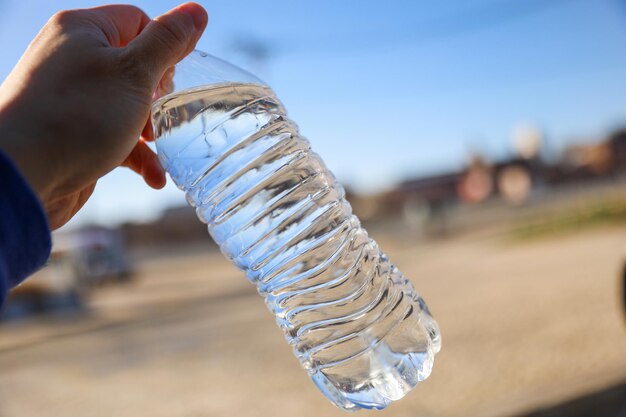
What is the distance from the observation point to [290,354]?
6.62 metres

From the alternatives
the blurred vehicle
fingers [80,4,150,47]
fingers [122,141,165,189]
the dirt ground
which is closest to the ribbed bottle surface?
fingers [122,141,165,189]

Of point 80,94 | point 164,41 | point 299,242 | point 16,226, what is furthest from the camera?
point 299,242

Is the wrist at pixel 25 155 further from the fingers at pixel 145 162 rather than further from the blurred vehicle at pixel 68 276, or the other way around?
the blurred vehicle at pixel 68 276

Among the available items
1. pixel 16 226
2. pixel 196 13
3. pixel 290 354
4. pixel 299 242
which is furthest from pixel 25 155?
pixel 290 354

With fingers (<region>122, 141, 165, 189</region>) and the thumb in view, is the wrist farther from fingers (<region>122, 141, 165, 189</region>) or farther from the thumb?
fingers (<region>122, 141, 165, 189</region>)

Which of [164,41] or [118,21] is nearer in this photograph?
[164,41]

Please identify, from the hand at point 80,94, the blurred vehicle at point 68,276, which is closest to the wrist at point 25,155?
the hand at point 80,94

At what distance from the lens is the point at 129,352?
8.06 m

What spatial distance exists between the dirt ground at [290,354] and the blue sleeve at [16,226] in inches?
141

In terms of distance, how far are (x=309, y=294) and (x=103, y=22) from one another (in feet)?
2.51

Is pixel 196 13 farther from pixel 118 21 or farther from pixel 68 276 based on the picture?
pixel 68 276

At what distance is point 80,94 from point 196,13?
31 centimetres

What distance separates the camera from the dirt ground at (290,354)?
15.9 feet

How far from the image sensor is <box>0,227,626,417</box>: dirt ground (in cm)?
485
